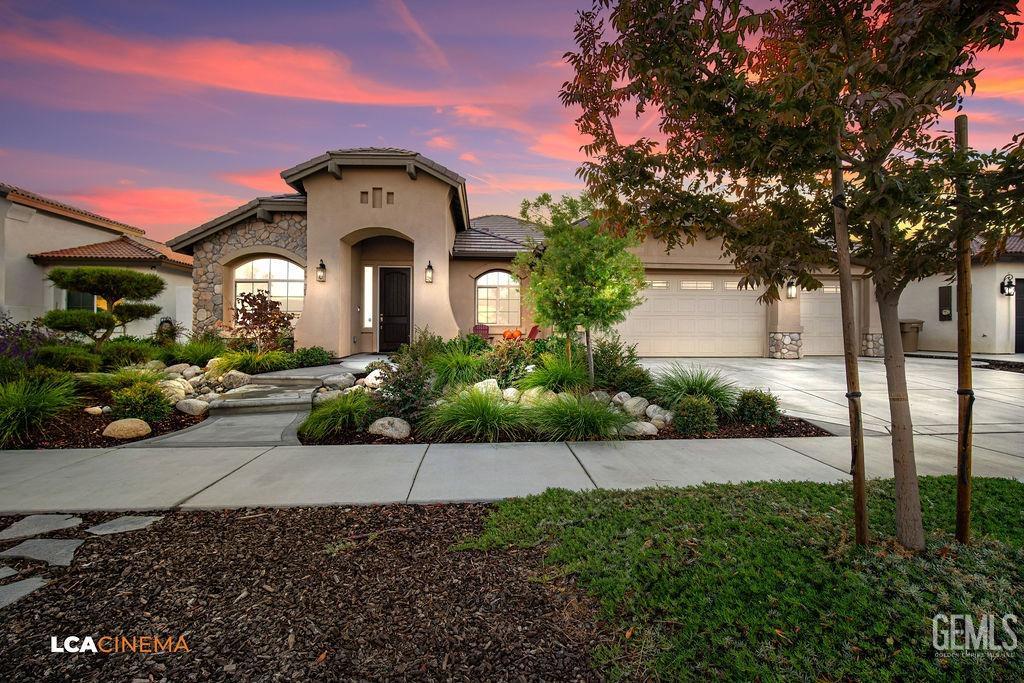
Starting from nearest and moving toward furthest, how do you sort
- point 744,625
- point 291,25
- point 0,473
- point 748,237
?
point 744,625 → point 748,237 → point 0,473 → point 291,25

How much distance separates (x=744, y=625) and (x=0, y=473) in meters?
6.23

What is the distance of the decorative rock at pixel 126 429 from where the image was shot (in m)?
5.30

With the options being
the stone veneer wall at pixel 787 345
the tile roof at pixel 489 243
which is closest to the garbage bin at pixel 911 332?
the stone veneer wall at pixel 787 345

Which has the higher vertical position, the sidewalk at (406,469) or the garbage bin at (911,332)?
the garbage bin at (911,332)

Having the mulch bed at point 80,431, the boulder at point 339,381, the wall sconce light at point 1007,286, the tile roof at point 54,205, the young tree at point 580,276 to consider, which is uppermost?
the tile roof at point 54,205

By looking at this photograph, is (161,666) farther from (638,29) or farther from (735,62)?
(735,62)

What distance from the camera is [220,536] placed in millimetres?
2783

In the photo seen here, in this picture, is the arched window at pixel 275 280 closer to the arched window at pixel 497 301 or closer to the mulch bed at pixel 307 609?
the arched window at pixel 497 301

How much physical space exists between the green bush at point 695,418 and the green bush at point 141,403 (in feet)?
23.8

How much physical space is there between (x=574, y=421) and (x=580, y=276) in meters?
2.67

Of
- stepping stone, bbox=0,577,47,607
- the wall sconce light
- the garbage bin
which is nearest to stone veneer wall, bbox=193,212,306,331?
stepping stone, bbox=0,577,47,607

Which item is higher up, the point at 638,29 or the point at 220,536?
the point at 638,29

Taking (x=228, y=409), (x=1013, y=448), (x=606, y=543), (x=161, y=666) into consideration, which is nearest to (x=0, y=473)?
(x=228, y=409)

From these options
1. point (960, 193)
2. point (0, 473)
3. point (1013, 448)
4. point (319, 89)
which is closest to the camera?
point (960, 193)
